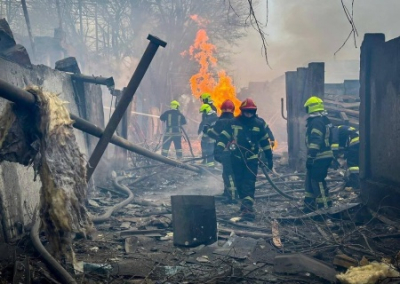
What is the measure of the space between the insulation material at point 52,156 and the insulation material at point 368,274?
2518mm

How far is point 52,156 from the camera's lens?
3.13 m

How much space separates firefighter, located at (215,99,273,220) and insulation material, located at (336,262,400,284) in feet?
11.3

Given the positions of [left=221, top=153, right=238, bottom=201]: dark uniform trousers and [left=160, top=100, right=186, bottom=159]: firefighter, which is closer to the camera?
[left=221, top=153, right=238, bottom=201]: dark uniform trousers

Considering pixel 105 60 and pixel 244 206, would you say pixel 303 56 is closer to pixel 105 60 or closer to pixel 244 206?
pixel 105 60

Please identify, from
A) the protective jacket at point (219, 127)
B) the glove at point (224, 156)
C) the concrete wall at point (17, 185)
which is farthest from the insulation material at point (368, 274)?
the protective jacket at point (219, 127)

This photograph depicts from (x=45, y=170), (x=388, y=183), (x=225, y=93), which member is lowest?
(x=388, y=183)

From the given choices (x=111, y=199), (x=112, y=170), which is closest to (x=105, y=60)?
(x=112, y=170)

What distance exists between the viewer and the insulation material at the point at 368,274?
382cm

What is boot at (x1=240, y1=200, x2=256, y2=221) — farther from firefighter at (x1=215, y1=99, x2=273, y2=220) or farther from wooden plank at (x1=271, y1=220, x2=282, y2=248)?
wooden plank at (x1=271, y1=220, x2=282, y2=248)

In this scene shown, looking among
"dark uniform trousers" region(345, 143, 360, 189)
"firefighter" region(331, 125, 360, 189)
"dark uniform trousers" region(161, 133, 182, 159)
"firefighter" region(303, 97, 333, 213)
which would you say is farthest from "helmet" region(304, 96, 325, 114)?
"dark uniform trousers" region(161, 133, 182, 159)

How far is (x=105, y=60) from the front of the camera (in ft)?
100

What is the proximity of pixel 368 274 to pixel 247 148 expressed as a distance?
396cm

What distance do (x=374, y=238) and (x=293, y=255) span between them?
4.88ft

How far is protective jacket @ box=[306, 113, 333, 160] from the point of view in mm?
7207
